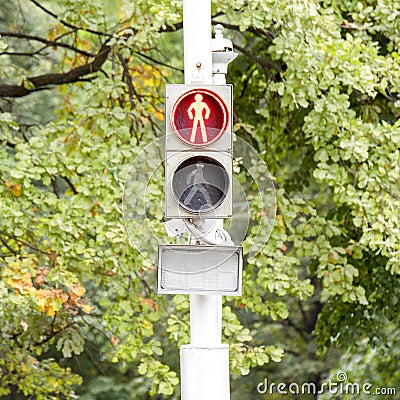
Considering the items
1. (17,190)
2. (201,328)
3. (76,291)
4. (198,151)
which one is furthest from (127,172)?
(198,151)

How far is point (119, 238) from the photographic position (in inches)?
362

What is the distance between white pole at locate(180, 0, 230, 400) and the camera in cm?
513

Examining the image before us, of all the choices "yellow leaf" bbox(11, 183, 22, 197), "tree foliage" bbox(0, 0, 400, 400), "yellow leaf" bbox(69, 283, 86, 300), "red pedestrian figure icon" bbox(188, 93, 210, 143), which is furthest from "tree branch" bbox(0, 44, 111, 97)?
"red pedestrian figure icon" bbox(188, 93, 210, 143)

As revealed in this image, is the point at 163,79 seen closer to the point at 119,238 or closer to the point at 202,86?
the point at 119,238

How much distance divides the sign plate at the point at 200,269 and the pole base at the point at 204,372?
12.5 inches

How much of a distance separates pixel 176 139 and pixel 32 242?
199 inches

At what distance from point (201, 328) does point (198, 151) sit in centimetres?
85

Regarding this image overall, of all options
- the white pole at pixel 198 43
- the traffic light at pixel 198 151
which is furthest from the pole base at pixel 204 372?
the white pole at pixel 198 43

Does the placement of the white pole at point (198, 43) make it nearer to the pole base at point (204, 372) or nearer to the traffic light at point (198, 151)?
the traffic light at point (198, 151)

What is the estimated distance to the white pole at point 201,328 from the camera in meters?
5.13

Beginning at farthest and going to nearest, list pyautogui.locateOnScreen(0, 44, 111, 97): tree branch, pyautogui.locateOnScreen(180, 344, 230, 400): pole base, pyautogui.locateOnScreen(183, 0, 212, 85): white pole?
pyautogui.locateOnScreen(0, 44, 111, 97): tree branch
pyautogui.locateOnScreen(183, 0, 212, 85): white pole
pyautogui.locateOnScreen(180, 344, 230, 400): pole base

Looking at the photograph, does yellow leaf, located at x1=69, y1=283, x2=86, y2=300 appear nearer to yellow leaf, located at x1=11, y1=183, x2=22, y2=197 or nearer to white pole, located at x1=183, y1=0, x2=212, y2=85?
yellow leaf, located at x1=11, y1=183, x2=22, y2=197

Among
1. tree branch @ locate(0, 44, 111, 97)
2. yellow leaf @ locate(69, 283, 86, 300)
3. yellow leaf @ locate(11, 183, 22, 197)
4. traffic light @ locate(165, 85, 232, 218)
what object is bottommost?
traffic light @ locate(165, 85, 232, 218)

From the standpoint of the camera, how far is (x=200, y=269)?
5.07m
